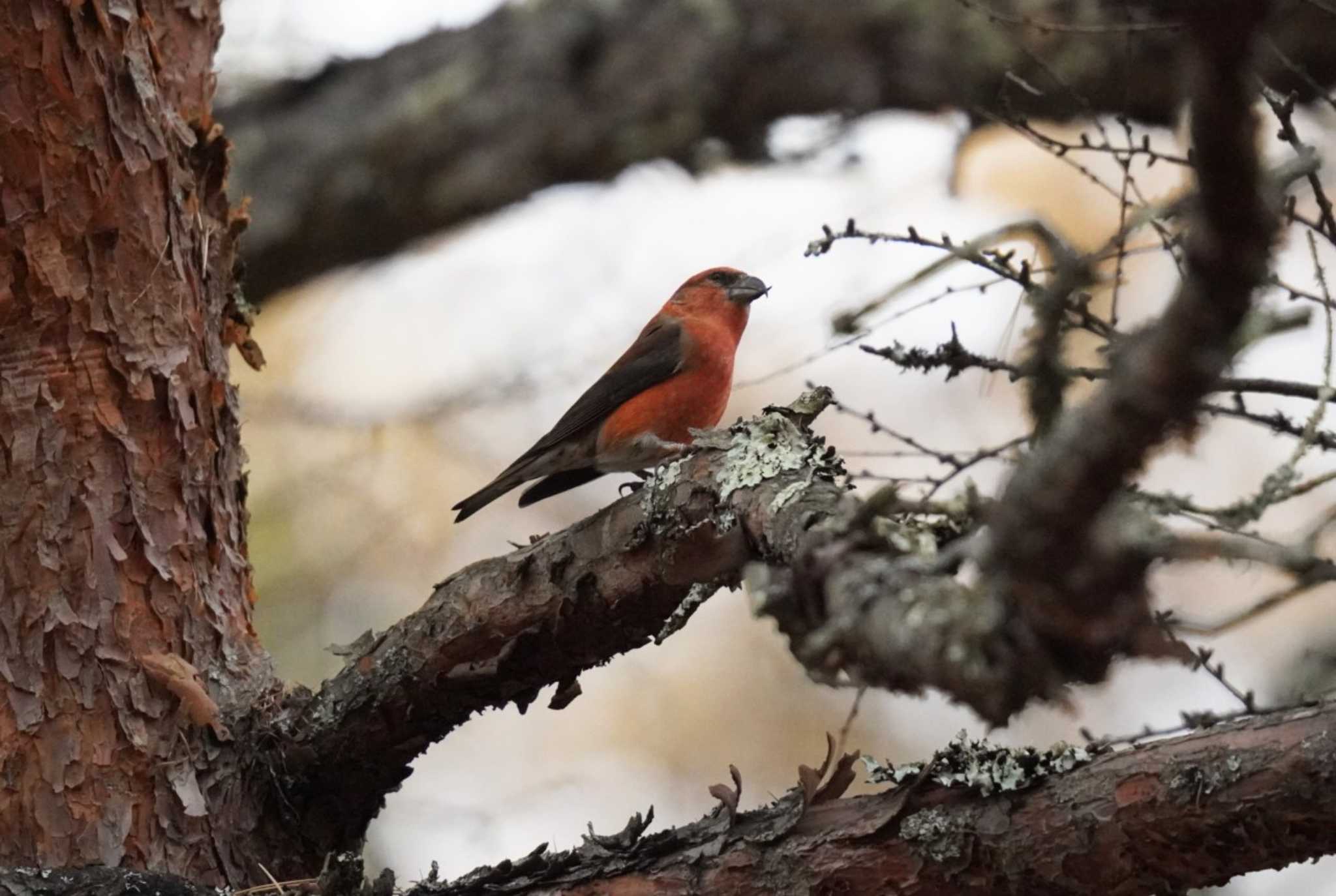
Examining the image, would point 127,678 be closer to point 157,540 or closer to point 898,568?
point 157,540

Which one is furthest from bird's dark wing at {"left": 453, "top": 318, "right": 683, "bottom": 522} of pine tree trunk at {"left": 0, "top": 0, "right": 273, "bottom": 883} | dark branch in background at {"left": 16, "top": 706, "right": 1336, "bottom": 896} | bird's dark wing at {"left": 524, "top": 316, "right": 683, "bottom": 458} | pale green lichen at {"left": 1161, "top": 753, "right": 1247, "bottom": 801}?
pale green lichen at {"left": 1161, "top": 753, "right": 1247, "bottom": 801}

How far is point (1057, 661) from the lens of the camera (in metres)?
1.22

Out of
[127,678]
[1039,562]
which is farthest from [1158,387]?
[127,678]

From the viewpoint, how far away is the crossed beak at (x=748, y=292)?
5.62m

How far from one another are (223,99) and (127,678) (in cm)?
378

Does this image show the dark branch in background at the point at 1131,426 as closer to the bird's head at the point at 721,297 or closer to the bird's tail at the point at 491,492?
the bird's tail at the point at 491,492

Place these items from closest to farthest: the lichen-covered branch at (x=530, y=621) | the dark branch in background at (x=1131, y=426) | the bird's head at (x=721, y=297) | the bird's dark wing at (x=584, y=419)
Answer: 1. the dark branch in background at (x=1131, y=426)
2. the lichen-covered branch at (x=530, y=621)
3. the bird's dark wing at (x=584, y=419)
4. the bird's head at (x=721, y=297)

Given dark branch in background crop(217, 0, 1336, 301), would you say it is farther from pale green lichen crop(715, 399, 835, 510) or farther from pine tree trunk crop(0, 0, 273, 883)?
pale green lichen crop(715, 399, 835, 510)

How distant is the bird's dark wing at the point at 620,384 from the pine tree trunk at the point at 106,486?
5.51 ft

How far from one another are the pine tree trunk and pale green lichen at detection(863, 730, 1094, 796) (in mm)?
1542

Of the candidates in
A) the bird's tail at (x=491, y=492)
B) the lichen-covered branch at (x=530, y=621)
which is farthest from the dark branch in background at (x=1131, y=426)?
the bird's tail at (x=491, y=492)

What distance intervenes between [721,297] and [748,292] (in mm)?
106

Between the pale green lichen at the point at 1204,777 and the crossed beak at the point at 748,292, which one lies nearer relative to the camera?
the pale green lichen at the point at 1204,777

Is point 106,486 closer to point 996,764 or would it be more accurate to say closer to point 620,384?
point 996,764
